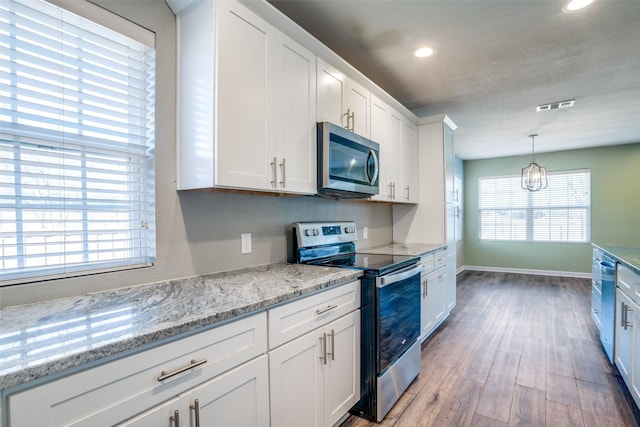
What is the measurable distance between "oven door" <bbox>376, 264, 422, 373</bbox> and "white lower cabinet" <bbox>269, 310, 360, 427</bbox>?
0.15 m

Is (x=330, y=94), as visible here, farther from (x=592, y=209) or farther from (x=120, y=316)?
(x=592, y=209)

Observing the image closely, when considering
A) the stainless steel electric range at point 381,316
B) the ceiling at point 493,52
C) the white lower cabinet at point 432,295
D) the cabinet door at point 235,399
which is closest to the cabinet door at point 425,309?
the white lower cabinet at point 432,295

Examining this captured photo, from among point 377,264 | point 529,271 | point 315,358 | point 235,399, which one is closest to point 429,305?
point 377,264

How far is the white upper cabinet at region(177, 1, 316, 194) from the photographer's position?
1451mm

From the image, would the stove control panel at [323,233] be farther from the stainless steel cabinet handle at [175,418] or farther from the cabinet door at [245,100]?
the stainless steel cabinet handle at [175,418]

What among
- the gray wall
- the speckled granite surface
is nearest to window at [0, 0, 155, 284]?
the gray wall

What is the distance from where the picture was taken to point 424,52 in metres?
2.40

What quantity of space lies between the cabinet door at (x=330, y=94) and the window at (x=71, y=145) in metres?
0.95

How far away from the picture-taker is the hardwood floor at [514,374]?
1980 millimetres

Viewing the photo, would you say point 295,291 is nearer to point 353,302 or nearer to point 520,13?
point 353,302

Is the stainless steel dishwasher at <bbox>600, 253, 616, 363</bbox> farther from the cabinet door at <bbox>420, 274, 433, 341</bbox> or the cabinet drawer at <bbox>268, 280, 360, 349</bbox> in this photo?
the cabinet drawer at <bbox>268, 280, 360, 349</bbox>

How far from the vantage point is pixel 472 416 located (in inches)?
78.0

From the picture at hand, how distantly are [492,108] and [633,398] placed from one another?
288 centimetres

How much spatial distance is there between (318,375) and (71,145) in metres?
1.50
